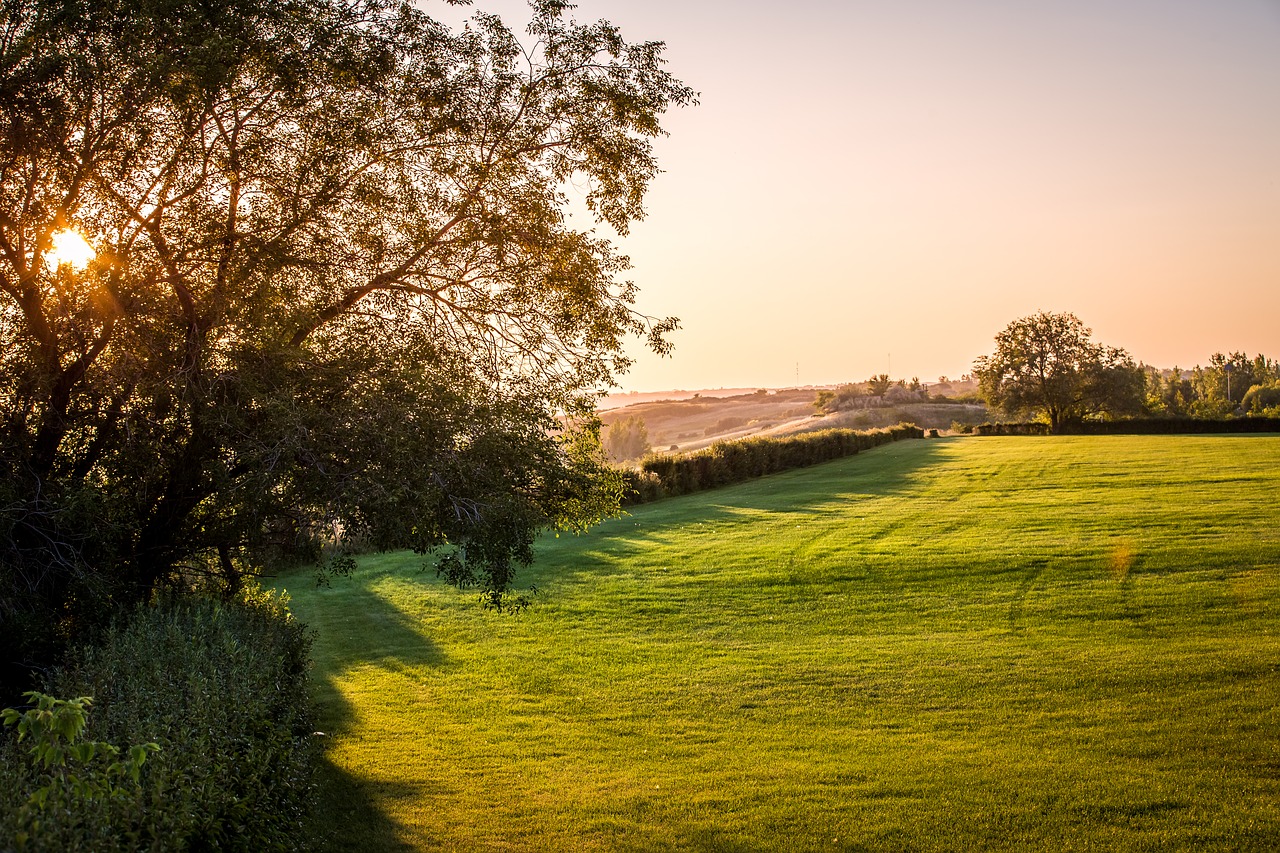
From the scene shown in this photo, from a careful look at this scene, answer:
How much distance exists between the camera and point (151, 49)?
9633 mm

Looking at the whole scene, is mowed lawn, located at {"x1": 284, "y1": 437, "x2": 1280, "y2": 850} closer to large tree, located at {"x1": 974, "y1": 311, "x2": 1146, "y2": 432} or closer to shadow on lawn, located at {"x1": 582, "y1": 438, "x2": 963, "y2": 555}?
shadow on lawn, located at {"x1": 582, "y1": 438, "x2": 963, "y2": 555}

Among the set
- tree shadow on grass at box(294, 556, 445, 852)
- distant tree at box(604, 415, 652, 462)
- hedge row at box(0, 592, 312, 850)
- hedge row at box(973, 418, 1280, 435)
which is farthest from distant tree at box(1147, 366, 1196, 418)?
hedge row at box(0, 592, 312, 850)

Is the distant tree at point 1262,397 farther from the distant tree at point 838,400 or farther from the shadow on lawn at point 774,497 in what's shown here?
the shadow on lawn at point 774,497

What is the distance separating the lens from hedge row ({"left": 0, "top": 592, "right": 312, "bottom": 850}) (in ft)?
15.1

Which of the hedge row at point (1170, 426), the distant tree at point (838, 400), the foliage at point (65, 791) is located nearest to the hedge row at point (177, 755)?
the foliage at point (65, 791)

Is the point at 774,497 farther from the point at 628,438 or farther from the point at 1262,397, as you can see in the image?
the point at 1262,397

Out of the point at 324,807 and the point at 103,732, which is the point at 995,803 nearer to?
the point at 324,807

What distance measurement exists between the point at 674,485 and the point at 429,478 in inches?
1319

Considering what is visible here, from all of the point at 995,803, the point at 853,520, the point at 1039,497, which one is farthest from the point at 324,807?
the point at 1039,497

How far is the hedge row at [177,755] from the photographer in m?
4.61

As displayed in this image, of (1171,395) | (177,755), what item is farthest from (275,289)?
(1171,395)

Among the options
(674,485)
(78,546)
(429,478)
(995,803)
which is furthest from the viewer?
(674,485)

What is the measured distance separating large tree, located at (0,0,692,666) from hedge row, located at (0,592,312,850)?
1.60 metres

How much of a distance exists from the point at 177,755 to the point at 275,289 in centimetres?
568
